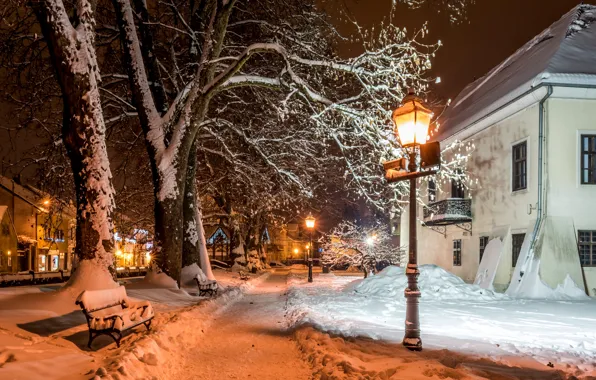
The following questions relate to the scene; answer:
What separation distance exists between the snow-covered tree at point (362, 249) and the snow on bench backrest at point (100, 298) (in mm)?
25781

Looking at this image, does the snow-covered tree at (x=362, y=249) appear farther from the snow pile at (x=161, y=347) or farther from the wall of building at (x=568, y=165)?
the snow pile at (x=161, y=347)

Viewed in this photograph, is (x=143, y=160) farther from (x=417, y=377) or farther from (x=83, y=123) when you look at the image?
(x=417, y=377)

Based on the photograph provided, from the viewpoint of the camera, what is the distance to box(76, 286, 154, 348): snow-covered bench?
25.6ft

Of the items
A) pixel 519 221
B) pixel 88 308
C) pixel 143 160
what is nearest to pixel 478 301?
pixel 519 221

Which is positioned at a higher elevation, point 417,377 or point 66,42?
point 66,42

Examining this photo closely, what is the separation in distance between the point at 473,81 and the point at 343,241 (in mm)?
14819

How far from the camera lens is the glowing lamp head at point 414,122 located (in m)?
9.12

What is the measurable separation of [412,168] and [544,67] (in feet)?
45.9

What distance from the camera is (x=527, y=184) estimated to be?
21.0 m

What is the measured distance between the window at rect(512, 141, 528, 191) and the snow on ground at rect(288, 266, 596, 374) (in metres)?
4.94

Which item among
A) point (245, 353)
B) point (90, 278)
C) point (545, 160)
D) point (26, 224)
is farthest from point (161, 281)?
point (26, 224)

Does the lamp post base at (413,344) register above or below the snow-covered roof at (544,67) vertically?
below

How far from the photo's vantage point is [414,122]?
912 centimetres

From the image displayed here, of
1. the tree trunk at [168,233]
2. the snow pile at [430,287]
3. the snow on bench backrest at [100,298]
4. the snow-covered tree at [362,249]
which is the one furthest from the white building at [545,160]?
the snow on bench backrest at [100,298]
